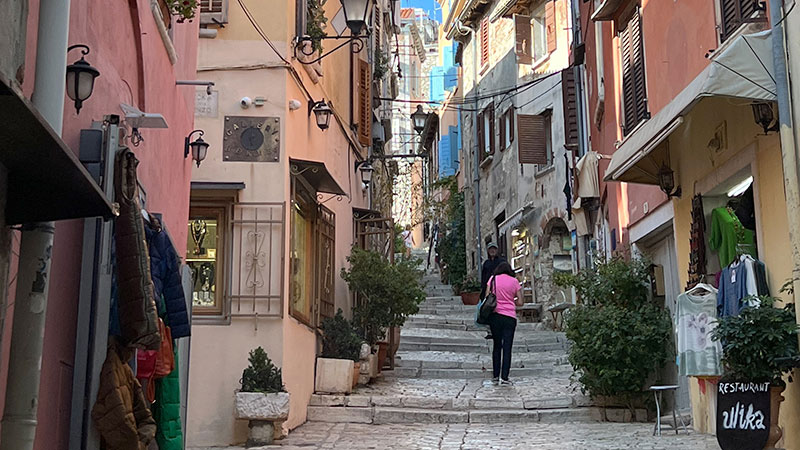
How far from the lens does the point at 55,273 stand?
505cm

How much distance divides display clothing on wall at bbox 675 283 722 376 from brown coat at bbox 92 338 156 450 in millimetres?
5268

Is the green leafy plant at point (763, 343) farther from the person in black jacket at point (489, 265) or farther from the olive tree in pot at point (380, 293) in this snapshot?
the olive tree in pot at point (380, 293)

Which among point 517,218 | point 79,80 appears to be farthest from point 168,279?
point 517,218

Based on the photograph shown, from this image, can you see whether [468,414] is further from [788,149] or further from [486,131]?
[486,131]

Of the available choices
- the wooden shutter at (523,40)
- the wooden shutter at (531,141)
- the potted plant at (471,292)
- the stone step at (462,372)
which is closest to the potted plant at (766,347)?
the stone step at (462,372)

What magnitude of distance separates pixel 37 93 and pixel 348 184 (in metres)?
11.0

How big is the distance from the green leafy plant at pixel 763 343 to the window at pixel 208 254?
5688 millimetres

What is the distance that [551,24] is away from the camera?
884 inches

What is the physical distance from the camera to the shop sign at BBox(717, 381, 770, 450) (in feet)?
23.6

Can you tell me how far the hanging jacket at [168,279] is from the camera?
247 inches

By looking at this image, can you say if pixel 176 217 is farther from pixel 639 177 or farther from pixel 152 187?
pixel 639 177

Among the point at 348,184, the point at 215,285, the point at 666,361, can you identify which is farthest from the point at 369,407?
the point at 348,184

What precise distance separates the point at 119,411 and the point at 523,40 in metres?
19.7

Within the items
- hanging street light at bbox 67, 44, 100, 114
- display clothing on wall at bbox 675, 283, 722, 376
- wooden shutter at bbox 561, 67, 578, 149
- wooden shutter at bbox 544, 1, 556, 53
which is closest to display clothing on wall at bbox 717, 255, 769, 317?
display clothing on wall at bbox 675, 283, 722, 376
